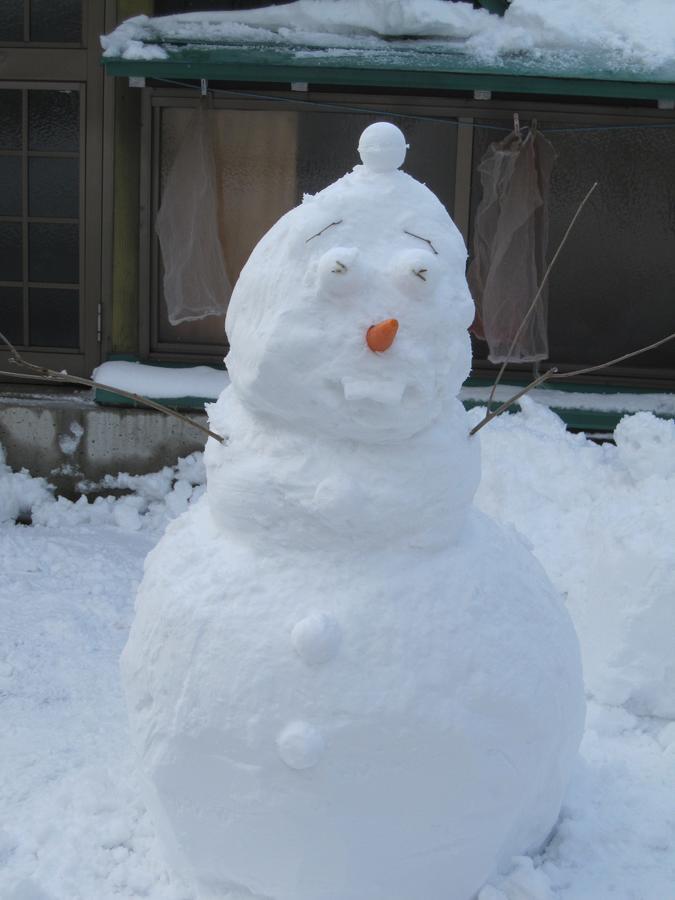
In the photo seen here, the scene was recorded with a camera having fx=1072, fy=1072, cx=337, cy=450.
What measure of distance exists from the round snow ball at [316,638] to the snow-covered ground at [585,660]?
0.68m

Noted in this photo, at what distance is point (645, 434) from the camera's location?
4234mm

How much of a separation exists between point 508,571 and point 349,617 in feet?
1.44

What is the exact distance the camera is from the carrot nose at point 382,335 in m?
2.20

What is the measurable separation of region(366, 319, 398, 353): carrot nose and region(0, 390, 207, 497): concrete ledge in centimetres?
388

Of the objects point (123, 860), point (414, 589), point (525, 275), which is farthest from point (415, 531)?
point (525, 275)

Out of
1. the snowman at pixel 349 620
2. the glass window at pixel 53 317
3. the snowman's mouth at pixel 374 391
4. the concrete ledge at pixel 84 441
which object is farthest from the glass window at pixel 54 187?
the snowman's mouth at pixel 374 391

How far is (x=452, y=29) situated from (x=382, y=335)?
397 cm

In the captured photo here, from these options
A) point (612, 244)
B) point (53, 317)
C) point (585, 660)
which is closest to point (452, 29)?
point (612, 244)

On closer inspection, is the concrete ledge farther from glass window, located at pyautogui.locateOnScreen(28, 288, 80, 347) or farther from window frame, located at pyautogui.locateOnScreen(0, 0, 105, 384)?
window frame, located at pyautogui.locateOnScreen(0, 0, 105, 384)

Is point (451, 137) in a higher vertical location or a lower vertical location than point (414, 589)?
higher

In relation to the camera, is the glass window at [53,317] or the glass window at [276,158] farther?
the glass window at [53,317]

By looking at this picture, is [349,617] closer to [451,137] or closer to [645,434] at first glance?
[645,434]

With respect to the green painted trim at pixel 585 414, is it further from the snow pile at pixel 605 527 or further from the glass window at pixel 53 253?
the glass window at pixel 53 253

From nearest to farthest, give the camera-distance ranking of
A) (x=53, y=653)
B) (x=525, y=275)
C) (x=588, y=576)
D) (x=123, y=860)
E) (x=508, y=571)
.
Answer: (x=508, y=571) → (x=123, y=860) → (x=588, y=576) → (x=53, y=653) → (x=525, y=275)
